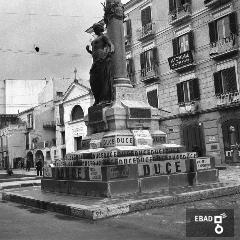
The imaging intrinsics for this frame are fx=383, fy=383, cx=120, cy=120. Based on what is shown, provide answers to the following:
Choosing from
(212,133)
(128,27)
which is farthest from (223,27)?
(128,27)

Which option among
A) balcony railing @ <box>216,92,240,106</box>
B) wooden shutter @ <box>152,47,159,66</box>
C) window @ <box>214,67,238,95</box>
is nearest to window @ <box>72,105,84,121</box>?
wooden shutter @ <box>152,47,159,66</box>

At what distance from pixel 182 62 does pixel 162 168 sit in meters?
18.1

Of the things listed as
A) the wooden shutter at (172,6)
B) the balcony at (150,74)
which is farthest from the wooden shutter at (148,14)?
the balcony at (150,74)

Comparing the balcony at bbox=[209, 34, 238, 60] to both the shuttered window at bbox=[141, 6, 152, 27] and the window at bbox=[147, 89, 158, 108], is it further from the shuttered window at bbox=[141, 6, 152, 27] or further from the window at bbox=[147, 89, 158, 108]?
the shuttered window at bbox=[141, 6, 152, 27]

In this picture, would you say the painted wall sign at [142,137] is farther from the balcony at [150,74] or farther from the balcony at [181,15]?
the balcony at [150,74]

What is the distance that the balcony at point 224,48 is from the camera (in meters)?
22.8

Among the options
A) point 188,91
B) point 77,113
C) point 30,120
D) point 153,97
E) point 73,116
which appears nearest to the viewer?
point 188,91

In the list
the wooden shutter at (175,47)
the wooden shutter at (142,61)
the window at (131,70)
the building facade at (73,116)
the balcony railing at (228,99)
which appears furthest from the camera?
the building facade at (73,116)

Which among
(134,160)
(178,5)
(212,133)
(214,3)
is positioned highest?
(178,5)

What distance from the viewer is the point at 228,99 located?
23203 mm

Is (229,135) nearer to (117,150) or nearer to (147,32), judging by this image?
(147,32)

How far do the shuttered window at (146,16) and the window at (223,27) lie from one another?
21.0ft

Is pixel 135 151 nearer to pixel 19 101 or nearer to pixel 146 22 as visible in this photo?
pixel 146 22

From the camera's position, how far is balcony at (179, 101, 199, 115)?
25297mm
